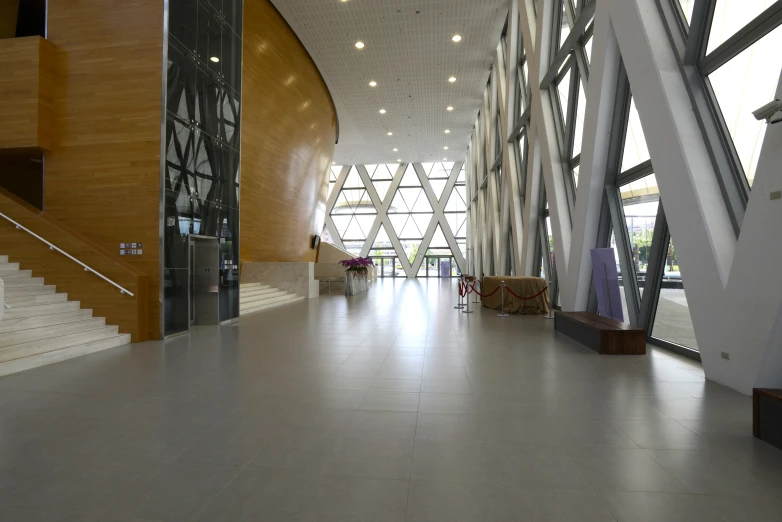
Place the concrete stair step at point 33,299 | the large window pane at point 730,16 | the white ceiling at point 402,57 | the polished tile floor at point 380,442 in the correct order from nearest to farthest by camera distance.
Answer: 1. the polished tile floor at point 380,442
2. the large window pane at point 730,16
3. the concrete stair step at point 33,299
4. the white ceiling at point 402,57

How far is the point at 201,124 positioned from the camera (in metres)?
9.15

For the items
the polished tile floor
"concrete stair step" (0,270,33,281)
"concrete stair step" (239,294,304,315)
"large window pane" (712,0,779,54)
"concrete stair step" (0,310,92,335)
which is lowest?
the polished tile floor

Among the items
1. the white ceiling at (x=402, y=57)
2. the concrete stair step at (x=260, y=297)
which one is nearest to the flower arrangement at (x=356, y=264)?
the concrete stair step at (x=260, y=297)

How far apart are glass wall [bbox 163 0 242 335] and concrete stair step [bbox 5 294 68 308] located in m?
1.64

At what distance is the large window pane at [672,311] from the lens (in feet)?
21.3

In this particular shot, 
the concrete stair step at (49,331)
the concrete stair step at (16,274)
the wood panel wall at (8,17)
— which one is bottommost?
the concrete stair step at (49,331)

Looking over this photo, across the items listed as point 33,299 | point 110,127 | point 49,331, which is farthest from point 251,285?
point 49,331

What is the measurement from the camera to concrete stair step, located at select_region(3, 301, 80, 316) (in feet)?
21.2

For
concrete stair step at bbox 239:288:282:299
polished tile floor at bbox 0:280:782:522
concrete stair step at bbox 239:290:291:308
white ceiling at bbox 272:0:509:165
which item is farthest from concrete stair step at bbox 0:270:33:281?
white ceiling at bbox 272:0:509:165

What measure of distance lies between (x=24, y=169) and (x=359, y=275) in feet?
39.7

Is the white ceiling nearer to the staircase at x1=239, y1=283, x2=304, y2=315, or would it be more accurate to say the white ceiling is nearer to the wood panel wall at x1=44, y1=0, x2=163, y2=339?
the wood panel wall at x1=44, y1=0, x2=163, y2=339

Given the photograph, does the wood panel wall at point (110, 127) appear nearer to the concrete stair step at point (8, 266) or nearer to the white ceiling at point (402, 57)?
the concrete stair step at point (8, 266)

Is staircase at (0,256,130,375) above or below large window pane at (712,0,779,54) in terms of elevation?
below

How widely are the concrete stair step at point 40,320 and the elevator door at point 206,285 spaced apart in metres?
2.41
